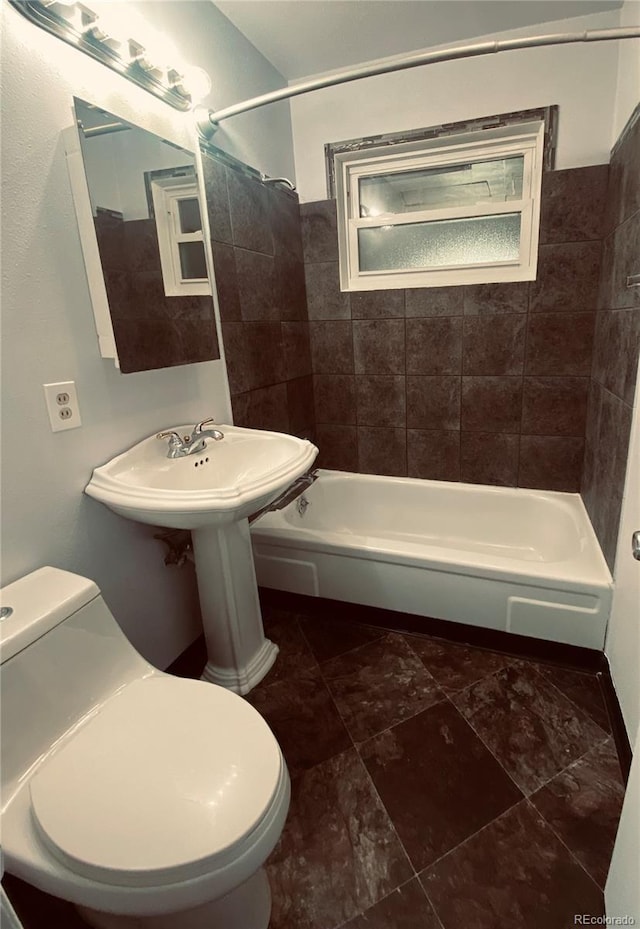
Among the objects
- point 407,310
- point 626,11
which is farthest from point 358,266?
point 626,11

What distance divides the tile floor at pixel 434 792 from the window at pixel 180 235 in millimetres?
1453

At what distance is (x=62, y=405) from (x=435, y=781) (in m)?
1.50

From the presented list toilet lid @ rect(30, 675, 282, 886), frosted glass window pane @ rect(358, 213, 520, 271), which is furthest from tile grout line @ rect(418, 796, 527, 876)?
frosted glass window pane @ rect(358, 213, 520, 271)

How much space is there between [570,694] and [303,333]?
2036 mm

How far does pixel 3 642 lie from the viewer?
0.92m

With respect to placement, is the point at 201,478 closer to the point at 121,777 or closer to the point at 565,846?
the point at 121,777

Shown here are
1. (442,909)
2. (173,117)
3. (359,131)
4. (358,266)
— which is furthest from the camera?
(358,266)

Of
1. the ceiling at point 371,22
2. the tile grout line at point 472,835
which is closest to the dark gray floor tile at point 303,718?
the tile grout line at point 472,835

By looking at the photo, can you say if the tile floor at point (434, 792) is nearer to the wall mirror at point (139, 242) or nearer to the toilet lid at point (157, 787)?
the toilet lid at point (157, 787)

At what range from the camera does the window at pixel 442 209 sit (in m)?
2.20

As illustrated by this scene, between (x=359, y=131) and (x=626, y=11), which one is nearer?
(x=626, y=11)

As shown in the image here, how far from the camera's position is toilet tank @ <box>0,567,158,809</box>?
3.07 ft

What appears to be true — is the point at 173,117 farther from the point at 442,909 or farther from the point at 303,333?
the point at 442,909

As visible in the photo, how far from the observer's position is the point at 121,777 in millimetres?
891
